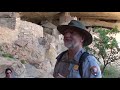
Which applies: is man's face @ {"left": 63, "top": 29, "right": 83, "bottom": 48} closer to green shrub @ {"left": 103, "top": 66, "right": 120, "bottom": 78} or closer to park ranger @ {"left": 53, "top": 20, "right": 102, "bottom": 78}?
park ranger @ {"left": 53, "top": 20, "right": 102, "bottom": 78}

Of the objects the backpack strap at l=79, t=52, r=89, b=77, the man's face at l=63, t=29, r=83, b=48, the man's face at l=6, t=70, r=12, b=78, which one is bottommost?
the man's face at l=6, t=70, r=12, b=78

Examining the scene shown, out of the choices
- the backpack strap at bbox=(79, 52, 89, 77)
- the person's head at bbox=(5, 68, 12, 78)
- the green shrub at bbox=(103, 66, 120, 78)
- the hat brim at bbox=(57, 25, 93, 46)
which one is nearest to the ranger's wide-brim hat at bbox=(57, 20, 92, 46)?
the hat brim at bbox=(57, 25, 93, 46)

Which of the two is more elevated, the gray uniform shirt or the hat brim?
the hat brim

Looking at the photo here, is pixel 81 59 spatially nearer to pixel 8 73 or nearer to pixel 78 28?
pixel 78 28

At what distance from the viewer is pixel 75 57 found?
19.4ft

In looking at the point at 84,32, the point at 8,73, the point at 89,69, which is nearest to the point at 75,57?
the point at 89,69

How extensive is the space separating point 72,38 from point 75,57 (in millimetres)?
312

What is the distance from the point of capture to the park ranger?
580cm

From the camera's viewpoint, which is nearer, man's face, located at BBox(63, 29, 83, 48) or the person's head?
the person's head

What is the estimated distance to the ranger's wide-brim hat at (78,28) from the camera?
593 centimetres

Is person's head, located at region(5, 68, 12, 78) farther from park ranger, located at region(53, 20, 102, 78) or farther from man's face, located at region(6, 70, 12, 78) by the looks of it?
park ranger, located at region(53, 20, 102, 78)

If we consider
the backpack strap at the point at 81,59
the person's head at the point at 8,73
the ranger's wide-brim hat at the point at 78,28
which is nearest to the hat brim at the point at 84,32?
the ranger's wide-brim hat at the point at 78,28
